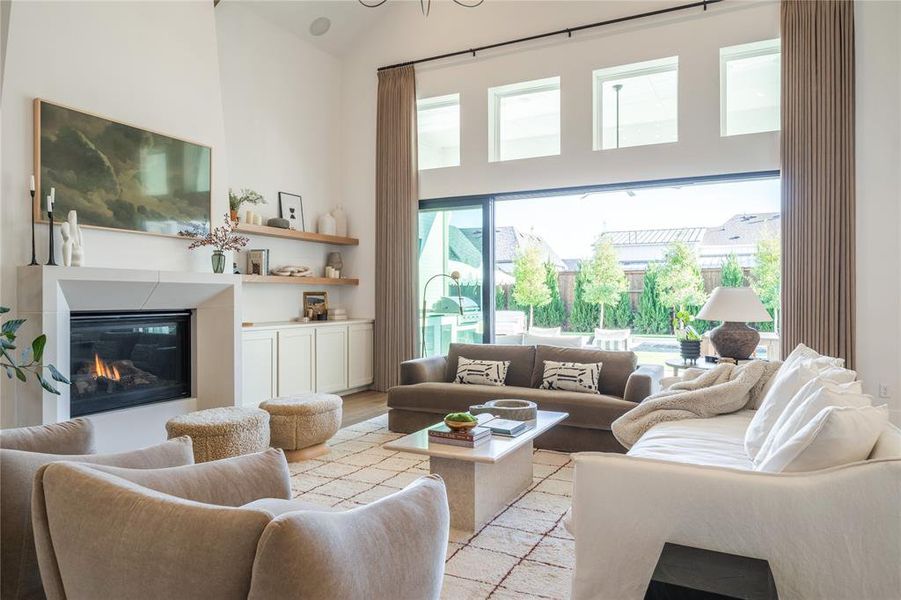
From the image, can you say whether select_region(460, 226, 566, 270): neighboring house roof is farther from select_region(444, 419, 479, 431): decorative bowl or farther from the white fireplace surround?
select_region(444, 419, 479, 431): decorative bowl

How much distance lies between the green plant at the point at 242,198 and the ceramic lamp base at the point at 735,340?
→ 4286mm

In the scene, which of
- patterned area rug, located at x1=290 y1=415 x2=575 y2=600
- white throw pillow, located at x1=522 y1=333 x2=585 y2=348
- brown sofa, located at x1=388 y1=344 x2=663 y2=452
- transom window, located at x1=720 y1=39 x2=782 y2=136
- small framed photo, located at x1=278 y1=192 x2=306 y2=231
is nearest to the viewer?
patterned area rug, located at x1=290 y1=415 x2=575 y2=600

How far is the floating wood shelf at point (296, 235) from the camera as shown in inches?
223

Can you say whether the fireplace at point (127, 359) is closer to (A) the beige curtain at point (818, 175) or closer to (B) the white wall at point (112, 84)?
(B) the white wall at point (112, 84)

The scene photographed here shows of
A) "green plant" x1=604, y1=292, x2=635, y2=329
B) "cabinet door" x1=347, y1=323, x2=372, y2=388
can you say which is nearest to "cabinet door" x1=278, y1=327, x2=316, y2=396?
"cabinet door" x1=347, y1=323, x2=372, y2=388

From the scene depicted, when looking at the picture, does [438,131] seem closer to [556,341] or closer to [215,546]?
[556,341]

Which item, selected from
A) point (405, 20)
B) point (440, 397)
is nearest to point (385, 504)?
point (440, 397)

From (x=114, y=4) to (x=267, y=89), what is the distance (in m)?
2.12

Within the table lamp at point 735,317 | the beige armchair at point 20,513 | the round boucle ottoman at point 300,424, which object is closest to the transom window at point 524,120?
the table lamp at point 735,317

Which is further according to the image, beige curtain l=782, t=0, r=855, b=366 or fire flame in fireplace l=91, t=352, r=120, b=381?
beige curtain l=782, t=0, r=855, b=366

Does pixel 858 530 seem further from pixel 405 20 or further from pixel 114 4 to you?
pixel 405 20

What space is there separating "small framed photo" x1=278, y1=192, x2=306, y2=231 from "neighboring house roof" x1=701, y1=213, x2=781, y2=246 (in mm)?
4534

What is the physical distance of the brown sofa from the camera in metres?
4.06

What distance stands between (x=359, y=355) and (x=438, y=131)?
8.99ft
